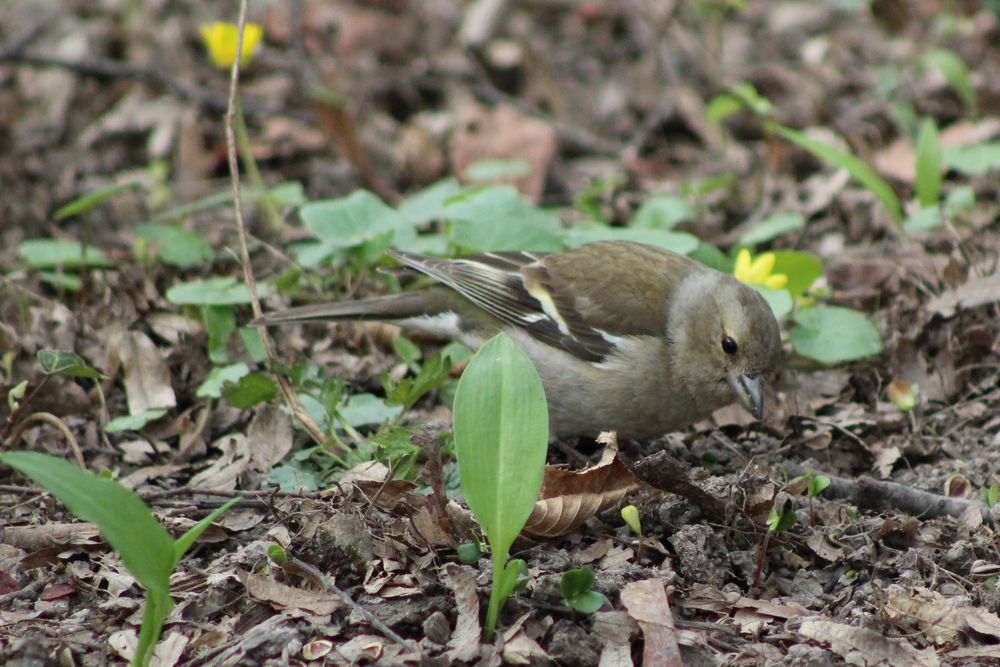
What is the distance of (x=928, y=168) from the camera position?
6.25 m

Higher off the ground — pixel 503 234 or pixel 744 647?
pixel 503 234

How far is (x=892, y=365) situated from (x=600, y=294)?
4.74 feet

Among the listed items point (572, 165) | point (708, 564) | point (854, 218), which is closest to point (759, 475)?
point (708, 564)

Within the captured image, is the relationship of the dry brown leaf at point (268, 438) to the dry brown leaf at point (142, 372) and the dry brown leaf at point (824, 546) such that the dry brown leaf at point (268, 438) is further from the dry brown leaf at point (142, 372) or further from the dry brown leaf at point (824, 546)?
the dry brown leaf at point (824, 546)

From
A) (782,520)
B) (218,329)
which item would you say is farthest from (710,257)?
(218,329)

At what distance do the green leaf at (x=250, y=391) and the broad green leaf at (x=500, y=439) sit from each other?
1.67 metres

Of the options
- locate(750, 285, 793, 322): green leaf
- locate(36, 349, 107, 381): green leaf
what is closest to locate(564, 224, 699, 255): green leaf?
locate(750, 285, 793, 322): green leaf

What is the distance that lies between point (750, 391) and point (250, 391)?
2.12 meters

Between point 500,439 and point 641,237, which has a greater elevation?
point 500,439

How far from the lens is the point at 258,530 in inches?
163

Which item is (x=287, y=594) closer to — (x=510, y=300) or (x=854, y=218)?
(x=510, y=300)

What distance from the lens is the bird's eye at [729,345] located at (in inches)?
190

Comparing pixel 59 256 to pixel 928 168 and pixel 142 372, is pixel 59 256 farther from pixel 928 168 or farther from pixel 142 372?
pixel 928 168

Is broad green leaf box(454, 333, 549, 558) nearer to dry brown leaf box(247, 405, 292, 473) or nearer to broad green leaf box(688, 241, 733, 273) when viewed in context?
dry brown leaf box(247, 405, 292, 473)
